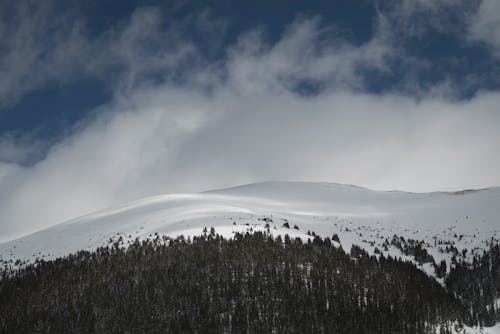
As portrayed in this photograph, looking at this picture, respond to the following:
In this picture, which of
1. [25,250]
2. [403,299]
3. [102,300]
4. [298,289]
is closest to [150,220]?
[25,250]

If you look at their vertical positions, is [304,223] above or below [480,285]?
above

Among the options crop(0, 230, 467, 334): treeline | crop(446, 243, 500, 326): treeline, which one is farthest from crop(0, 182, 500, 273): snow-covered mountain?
crop(0, 230, 467, 334): treeline

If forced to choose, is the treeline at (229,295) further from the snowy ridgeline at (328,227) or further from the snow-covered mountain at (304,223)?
the snow-covered mountain at (304,223)

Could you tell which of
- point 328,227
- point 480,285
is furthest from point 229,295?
point 328,227

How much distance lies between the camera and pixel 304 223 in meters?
51.8

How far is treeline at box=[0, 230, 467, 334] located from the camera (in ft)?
79.5

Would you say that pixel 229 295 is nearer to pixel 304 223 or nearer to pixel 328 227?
pixel 328 227

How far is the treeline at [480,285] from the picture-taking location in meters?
27.4

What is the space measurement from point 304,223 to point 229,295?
1063 inches

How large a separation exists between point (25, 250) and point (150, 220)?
13242mm

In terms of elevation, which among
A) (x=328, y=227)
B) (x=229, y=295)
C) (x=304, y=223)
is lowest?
(x=229, y=295)

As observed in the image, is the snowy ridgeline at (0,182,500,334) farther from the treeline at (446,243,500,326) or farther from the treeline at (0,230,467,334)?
the treeline at (0,230,467,334)

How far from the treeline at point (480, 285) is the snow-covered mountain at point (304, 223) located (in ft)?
9.76

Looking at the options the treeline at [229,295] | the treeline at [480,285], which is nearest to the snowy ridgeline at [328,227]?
the treeline at [480,285]
